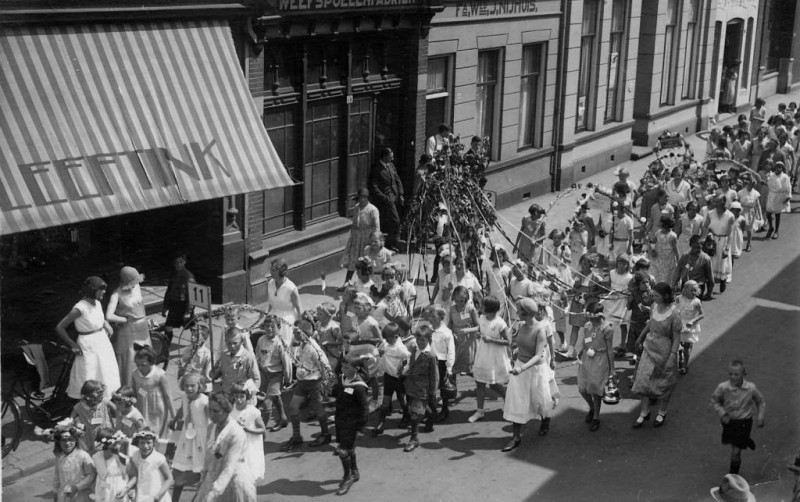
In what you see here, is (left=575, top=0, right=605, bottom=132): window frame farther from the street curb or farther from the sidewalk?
the street curb

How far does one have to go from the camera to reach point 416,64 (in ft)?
65.4

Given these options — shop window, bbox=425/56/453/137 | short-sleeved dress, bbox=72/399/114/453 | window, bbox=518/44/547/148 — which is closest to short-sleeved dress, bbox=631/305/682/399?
short-sleeved dress, bbox=72/399/114/453

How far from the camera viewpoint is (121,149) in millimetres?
14242

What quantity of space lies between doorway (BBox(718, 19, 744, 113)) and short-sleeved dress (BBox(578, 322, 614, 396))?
84.9ft

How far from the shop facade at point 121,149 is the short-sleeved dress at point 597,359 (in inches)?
222

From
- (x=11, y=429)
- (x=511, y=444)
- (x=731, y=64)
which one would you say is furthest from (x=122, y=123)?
(x=731, y=64)

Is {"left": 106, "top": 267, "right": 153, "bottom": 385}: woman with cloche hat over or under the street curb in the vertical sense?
over

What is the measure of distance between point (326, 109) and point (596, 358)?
770cm

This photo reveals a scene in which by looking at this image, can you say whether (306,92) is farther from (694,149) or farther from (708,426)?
(694,149)

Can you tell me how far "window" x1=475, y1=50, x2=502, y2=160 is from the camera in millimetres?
22719

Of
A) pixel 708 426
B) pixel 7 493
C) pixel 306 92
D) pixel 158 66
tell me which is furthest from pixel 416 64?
pixel 7 493

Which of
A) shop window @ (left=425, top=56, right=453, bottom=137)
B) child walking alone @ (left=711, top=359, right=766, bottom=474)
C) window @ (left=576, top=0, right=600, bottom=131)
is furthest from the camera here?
window @ (left=576, top=0, right=600, bottom=131)

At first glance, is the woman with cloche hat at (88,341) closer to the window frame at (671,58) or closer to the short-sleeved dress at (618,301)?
the short-sleeved dress at (618,301)

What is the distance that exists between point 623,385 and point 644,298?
1.24 meters
